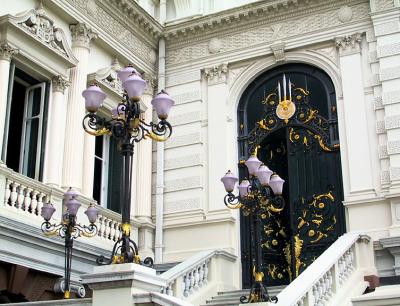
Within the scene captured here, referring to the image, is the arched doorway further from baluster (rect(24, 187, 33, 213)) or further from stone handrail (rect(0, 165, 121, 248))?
baluster (rect(24, 187, 33, 213))

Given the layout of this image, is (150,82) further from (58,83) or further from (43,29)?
(43,29)

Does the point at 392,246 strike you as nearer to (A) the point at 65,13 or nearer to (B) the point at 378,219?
(B) the point at 378,219

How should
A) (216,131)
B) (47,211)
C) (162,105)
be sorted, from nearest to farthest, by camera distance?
(162,105) < (47,211) < (216,131)

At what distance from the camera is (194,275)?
1352 centimetres

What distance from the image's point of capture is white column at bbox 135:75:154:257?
Result: 16.2 metres

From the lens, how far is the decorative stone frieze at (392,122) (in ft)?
47.8

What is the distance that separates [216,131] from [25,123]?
4765mm

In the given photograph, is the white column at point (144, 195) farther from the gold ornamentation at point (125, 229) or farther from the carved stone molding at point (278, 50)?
the gold ornamentation at point (125, 229)

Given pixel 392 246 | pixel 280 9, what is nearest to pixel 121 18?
pixel 280 9

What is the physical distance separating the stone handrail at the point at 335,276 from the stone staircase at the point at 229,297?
52.8 inches

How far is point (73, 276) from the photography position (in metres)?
13.7

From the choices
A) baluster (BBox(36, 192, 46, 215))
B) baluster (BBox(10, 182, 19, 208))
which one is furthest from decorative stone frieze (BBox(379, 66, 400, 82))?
baluster (BBox(10, 182, 19, 208))

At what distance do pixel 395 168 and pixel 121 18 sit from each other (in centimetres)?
734

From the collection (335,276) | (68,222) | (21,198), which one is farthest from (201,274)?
A: (21,198)
